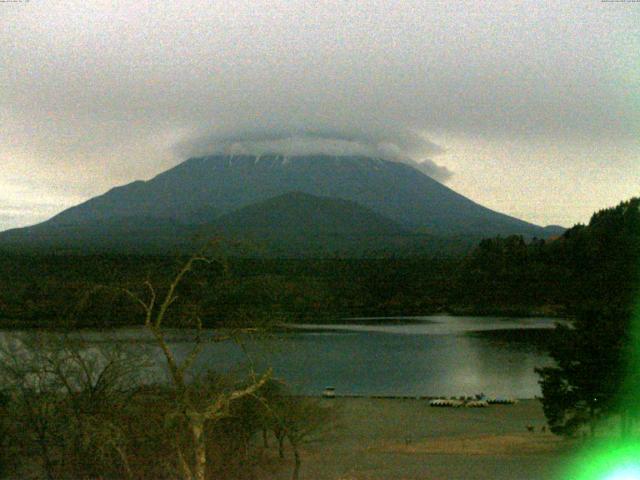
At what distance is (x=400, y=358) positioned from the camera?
124 ft

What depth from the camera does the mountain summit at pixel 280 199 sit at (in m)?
147

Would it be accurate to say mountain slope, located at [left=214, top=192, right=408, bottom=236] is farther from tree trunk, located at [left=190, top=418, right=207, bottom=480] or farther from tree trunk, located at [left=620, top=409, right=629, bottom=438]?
tree trunk, located at [left=190, top=418, right=207, bottom=480]

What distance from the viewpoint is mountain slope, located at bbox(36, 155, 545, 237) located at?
163 m

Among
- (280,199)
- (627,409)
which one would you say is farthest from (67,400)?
(280,199)

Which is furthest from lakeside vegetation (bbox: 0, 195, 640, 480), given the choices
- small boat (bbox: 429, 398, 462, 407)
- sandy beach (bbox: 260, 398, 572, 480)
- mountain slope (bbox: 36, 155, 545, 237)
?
mountain slope (bbox: 36, 155, 545, 237)

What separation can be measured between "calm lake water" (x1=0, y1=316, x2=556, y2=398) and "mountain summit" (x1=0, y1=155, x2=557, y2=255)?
8788 cm

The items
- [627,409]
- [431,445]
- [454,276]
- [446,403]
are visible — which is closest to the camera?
[627,409]

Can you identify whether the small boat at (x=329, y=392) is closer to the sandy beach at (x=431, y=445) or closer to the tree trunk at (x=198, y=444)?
the sandy beach at (x=431, y=445)

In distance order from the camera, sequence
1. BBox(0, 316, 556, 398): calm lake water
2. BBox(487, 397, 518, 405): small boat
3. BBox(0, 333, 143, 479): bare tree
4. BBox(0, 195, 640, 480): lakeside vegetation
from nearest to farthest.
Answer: BBox(0, 195, 640, 480): lakeside vegetation, BBox(0, 333, 143, 479): bare tree, BBox(487, 397, 518, 405): small boat, BBox(0, 316, 556, 398): calm lake water

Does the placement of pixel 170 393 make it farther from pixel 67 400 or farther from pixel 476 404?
pixel 476 404

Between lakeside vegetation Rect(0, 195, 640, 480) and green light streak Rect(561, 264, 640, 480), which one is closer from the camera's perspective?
lakeside vegetation Rect(0, 195, 640, 480)

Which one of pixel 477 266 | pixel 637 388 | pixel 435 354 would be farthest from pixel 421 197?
pixel 637 388

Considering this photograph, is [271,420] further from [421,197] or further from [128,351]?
[421,197]

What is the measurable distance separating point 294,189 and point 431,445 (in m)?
162
